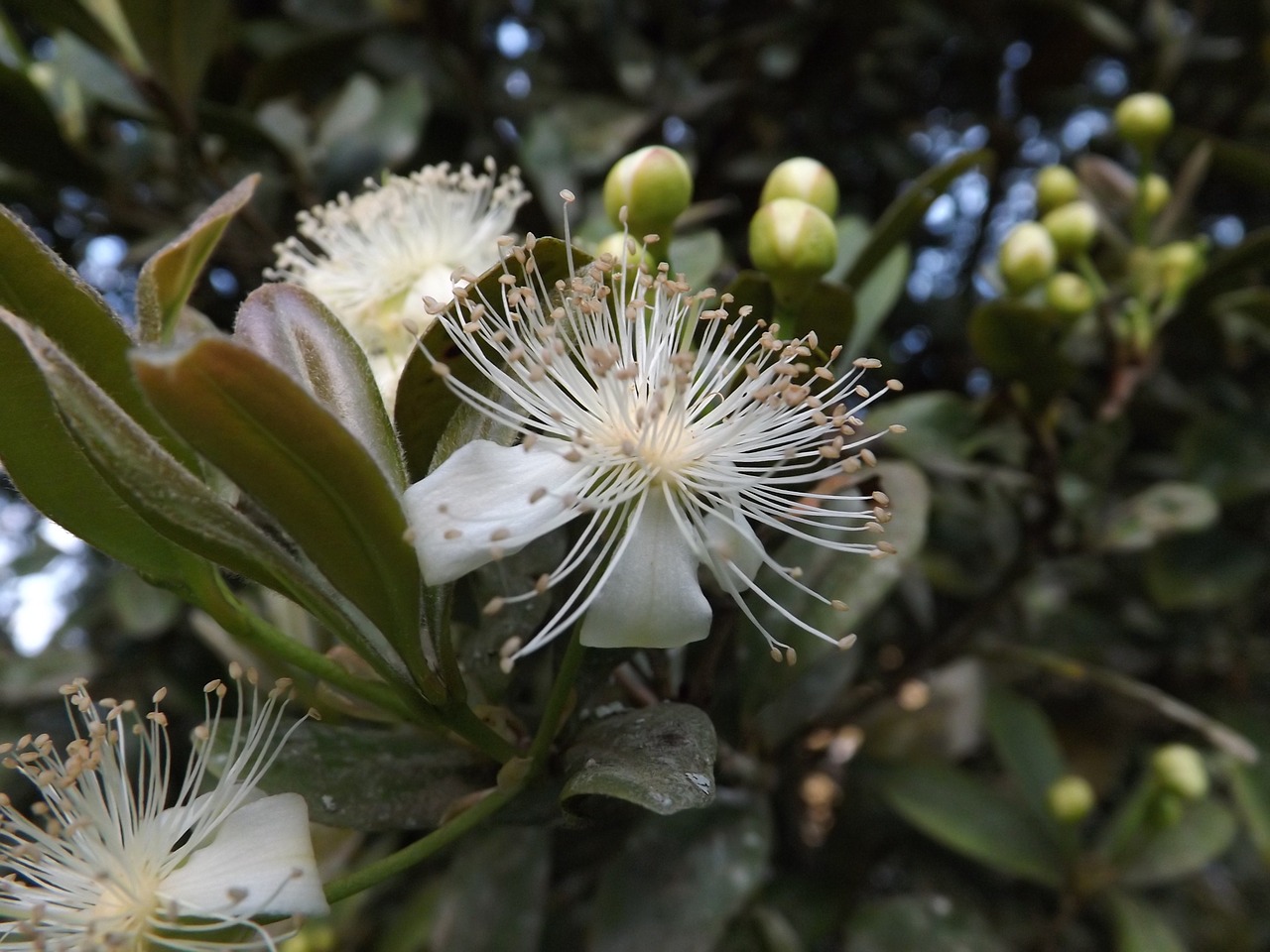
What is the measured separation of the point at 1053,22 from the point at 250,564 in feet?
5.99

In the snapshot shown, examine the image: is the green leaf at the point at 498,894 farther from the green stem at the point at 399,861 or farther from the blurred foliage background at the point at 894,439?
the green stem at the point at 399,861

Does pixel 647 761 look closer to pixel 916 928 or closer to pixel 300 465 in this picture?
pixel 300 465

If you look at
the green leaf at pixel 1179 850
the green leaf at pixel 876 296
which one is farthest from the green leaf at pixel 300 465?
the green leaf at pixel 1179 850

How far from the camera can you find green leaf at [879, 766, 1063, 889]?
52.8 inches

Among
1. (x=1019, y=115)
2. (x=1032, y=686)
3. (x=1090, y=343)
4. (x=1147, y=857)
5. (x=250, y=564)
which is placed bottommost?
(x=1032, y=686)

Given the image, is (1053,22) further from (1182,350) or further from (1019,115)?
(1182,350)

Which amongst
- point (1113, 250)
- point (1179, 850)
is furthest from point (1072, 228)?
point (1179, 850)

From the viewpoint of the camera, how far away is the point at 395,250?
100 centimetres

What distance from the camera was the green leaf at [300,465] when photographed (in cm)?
47

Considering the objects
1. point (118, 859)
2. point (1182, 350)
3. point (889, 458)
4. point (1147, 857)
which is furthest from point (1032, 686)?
point (118, 859)

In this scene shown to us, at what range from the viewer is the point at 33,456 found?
0.59 meters

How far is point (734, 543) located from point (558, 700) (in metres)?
0.15

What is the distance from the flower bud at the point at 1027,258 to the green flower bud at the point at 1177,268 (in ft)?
0.82

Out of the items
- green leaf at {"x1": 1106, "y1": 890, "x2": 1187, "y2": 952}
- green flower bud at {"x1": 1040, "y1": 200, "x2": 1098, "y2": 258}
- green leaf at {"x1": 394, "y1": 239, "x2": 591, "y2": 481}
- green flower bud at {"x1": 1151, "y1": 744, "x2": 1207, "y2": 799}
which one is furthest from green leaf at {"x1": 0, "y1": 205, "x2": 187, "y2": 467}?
green leaf at {"x1": 1106, "y1": 890, "x2": 1187, "y2": 952}
